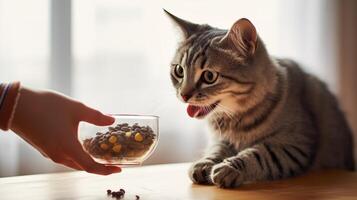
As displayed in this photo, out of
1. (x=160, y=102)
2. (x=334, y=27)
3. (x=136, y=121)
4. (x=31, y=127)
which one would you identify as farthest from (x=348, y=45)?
(x=31, y=127)

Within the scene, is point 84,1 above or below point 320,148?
above

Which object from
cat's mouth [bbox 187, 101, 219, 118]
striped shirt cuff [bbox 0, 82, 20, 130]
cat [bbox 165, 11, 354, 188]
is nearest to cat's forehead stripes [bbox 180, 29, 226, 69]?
cat [bbox 165, 11, 354, 188]

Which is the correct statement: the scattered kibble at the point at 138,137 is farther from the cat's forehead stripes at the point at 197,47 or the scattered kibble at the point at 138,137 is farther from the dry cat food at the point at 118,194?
the cat's forehead stripes at the point at 197,47

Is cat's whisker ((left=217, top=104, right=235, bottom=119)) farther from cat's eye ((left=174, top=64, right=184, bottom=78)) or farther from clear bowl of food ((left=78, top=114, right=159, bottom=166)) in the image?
clear bowl of food ((left=78, top=114, right=159, bottom=166))

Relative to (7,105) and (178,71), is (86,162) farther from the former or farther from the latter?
(178,71)

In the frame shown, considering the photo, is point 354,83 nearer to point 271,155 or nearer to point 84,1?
point 271,155

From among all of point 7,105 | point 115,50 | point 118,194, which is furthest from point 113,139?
point 115,50
